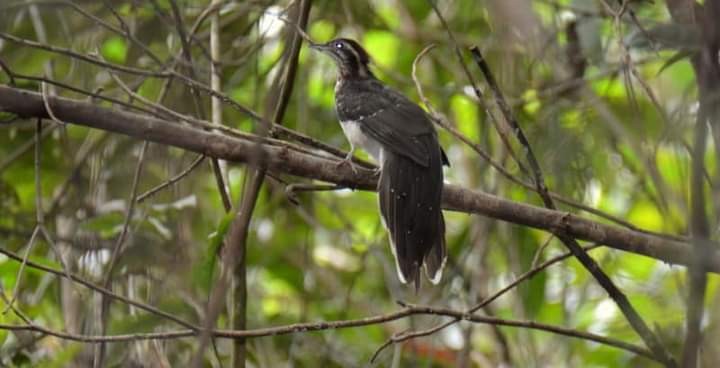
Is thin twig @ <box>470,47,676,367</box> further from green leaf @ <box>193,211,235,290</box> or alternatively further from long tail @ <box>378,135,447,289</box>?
green leaf @ <box>193,211,235,290</box>

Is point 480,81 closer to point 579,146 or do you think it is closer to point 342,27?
point 342,27

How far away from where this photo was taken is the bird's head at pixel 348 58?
4.13 meters

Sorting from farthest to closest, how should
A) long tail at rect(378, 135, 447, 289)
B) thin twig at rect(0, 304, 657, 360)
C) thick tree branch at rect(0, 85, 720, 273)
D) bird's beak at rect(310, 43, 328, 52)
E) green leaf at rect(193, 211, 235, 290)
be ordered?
bird's beak at rect(310, 43, 328, 52) → long tail at rect(378, 135, 447, 289) → green leaf at rect(193, 211, 235, 290) → thin twig at rect(0, 304, 657, 360) → thick tree branch at rect(0, 85, 720, 273)

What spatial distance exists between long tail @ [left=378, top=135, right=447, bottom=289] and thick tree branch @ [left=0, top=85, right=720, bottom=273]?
0.08 m

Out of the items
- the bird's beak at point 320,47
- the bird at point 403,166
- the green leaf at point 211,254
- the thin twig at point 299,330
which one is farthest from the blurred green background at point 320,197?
the thin twig at point 299,330

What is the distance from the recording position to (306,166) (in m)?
2.72

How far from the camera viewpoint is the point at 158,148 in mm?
3818

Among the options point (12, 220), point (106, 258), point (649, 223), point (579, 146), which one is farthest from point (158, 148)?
point (649, 223)

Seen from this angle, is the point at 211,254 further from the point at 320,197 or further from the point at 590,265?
the point at 320,197

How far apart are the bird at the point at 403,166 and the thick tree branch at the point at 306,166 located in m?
0.10

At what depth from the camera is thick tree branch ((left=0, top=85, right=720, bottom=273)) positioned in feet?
7.64

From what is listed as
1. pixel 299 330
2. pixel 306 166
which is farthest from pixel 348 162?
pixel 299 330

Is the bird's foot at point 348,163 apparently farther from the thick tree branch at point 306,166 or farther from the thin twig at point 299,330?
the thin twig at point 299,330

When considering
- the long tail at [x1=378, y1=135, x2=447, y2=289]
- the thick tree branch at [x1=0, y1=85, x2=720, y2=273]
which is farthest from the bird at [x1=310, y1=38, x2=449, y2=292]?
the thick tree branch at [x1=0, y1=85, x2=720, y2=273]
